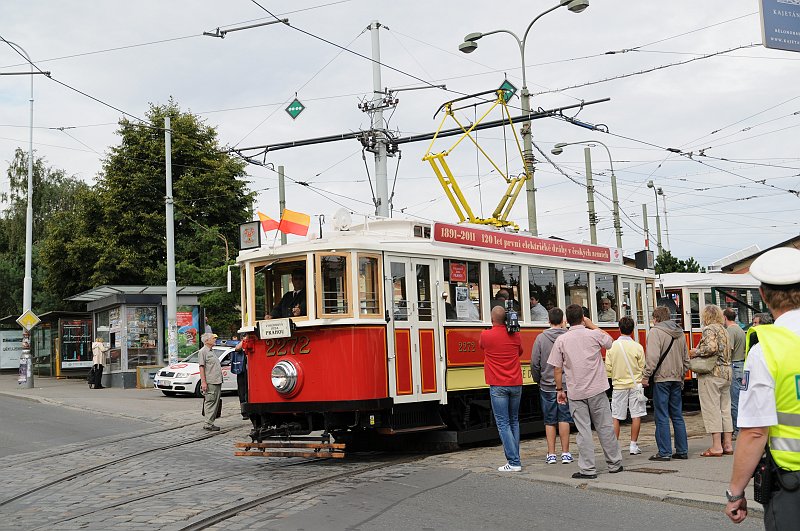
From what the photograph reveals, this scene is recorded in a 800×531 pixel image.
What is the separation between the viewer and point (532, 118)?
19.6m

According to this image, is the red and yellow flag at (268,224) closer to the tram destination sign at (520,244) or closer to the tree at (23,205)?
the tram destination sign at (520,244)

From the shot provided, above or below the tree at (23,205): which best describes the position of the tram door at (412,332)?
below

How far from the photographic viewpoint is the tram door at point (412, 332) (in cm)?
1152

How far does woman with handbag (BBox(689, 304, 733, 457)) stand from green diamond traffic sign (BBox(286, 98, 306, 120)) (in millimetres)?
13085

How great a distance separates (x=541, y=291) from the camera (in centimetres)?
1466

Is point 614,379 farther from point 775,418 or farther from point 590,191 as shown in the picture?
point 590,191

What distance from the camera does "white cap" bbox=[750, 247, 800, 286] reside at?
3701 millimetres

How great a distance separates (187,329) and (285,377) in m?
18.4

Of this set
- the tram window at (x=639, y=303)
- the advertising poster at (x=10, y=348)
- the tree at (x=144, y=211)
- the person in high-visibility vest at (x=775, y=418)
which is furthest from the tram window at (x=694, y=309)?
the advertising poster at (x=10, y=348)

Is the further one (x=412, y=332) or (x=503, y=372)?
(x=412, y=332)

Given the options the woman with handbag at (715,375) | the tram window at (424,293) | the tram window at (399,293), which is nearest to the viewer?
the woman with handbag at (715,375)

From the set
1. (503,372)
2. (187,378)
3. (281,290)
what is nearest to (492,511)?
(503,372)

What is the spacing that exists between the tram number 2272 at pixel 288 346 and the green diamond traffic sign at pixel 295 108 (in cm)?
1115

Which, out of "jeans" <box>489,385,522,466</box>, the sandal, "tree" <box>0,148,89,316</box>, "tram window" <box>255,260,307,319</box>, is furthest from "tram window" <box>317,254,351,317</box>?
"tree" <box>0,148,89,316</box>
